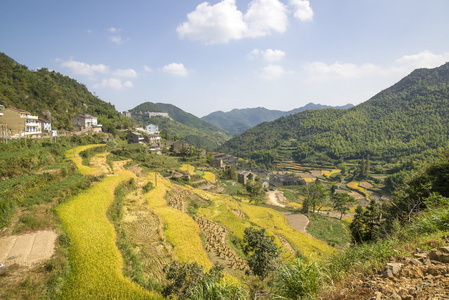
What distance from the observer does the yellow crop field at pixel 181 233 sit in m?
12.3

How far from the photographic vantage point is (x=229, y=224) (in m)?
19.8

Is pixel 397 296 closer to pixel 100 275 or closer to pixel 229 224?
pixel 100 275

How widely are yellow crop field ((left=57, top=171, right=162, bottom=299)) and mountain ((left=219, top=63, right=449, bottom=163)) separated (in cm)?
10234

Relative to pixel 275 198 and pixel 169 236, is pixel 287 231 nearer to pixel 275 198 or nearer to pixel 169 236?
pixel 169 236

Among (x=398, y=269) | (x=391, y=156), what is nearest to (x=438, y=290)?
(x=398, y=269)

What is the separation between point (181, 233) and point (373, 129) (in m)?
128

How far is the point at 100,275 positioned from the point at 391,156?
4297 inches

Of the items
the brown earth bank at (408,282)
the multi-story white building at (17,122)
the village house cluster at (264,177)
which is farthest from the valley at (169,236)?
the village house cluster at (264,177)

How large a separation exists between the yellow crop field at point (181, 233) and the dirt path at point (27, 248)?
20.4ft

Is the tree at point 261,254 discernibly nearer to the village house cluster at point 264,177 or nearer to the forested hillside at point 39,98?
the forested hillside at point 39,98

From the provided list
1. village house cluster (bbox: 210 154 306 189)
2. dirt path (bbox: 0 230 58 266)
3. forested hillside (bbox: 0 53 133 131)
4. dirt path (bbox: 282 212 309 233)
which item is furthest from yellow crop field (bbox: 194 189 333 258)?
forested hillside (bbox: 0 53 133 131)

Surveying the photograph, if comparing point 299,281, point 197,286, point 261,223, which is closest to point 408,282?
point 299,281

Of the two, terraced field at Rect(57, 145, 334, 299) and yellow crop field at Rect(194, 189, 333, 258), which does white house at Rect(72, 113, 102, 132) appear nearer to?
terraced field at Rect(57, 145, 334, 299)

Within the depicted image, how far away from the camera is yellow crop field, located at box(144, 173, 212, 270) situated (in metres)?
12.3
